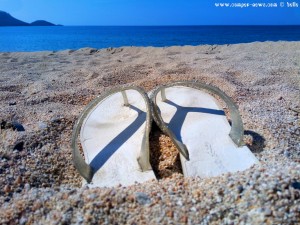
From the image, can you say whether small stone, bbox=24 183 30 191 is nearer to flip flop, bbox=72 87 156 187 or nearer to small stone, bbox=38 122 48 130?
flip flop, bbox=72 87 156 187

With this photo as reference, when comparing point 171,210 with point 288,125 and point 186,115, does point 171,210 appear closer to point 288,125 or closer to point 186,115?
point 186,115

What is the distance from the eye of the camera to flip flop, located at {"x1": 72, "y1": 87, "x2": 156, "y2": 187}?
1.69 metres

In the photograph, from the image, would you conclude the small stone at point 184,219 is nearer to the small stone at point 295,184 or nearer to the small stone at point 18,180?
the small stone at point 295,184

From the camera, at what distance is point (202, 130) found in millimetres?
2041

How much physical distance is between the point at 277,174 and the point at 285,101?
166 cm

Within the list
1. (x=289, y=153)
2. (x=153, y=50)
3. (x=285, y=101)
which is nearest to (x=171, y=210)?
(x=289, y=153)

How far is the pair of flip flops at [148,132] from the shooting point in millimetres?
1684

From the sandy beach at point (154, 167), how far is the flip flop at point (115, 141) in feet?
0.35

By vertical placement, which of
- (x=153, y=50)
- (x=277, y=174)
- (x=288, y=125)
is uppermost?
(x=153, y=50)

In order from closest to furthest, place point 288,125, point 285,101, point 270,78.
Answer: point 288,125
point 285,101
point 270,78

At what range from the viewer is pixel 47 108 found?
2807 millimetres

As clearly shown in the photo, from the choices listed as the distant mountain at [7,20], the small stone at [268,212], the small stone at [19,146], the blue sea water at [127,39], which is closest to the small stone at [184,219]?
the small stone at [268,212]

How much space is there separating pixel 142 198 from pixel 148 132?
62 centimetres

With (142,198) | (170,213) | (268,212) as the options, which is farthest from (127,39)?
(268,212)
